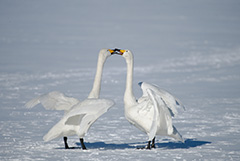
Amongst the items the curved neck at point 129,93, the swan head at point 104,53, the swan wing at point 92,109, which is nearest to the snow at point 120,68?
the swan wing at point 92,109

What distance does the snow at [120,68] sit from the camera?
22.2ft

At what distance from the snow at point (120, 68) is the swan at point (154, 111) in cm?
27

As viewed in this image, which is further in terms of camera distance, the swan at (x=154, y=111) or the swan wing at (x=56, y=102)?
the swan wing at (x=56, y=102)

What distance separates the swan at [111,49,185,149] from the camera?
6.21 meters

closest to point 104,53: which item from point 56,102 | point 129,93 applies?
point 129,93

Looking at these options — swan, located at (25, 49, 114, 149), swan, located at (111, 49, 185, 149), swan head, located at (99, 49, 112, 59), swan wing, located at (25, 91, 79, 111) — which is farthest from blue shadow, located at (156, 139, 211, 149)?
swan head, located at (99, 49, 112, 59)

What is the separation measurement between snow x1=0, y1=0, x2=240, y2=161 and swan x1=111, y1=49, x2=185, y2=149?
0.27m

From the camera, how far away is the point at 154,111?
20.5ft

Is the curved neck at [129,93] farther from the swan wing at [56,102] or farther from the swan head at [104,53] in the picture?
the swan wing at [56,102]

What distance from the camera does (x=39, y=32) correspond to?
2114cm

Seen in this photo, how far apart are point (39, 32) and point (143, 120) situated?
50.0 feet

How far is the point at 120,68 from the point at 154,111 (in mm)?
8251

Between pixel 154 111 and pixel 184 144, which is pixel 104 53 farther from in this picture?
pixel 184 144

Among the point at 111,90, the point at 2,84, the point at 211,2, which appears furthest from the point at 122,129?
the point at 211,2
